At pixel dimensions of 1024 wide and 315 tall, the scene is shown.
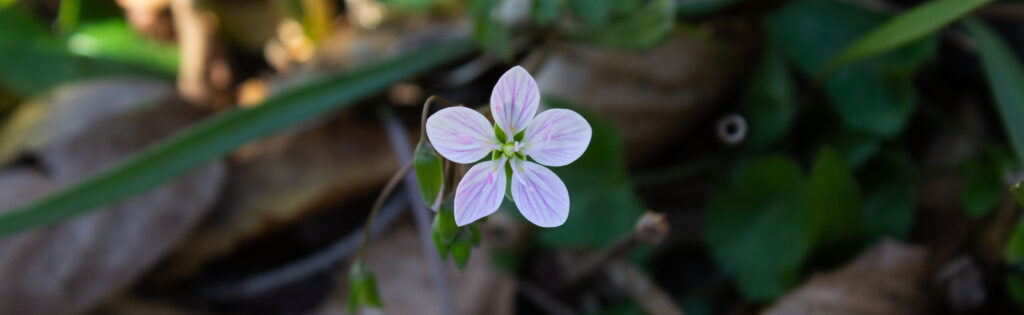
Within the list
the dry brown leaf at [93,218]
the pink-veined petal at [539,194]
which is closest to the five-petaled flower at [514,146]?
the pink-veined petal at [539,194]

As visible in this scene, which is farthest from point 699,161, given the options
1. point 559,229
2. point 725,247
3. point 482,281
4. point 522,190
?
point 522,190

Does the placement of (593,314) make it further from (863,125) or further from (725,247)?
(863,125)

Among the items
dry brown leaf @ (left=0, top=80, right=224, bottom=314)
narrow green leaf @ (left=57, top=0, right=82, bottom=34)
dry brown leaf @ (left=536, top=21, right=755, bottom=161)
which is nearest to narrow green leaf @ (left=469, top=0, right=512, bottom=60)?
dry brown leaf @ (left=536, top=21, right=755, bottom=161)

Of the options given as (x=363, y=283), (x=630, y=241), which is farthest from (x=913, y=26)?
(x=363, y=283)

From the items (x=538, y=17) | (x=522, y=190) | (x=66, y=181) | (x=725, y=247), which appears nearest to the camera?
(x=522, y=190)

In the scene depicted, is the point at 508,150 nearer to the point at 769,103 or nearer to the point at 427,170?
the point at 427,170

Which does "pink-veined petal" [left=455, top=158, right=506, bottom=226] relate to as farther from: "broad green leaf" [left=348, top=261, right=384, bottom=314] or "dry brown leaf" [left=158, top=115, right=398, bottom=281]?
"dry brown leaf" [left=158, top=115, right=398, bottom=281]
